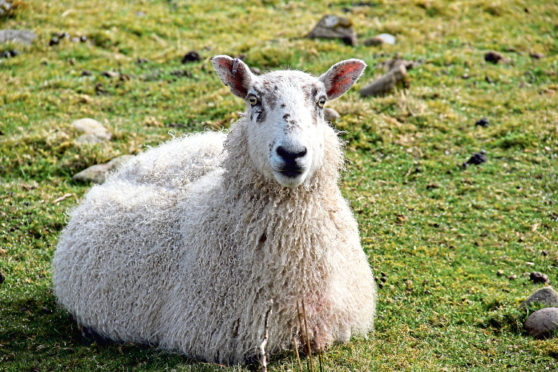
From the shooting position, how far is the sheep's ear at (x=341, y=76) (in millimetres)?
5312

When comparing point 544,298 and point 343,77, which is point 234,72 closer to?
point 343,77

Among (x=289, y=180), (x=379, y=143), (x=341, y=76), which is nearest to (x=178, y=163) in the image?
(x=341, y=76)

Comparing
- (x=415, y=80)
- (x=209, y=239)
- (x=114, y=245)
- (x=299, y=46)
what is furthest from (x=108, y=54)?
(x=209, y=239)

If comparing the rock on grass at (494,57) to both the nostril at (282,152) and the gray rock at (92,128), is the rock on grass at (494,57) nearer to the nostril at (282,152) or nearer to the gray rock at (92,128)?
the gray rock at (92,128)

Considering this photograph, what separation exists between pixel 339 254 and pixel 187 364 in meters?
1.61

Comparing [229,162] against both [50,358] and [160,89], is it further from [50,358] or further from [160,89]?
[160,89]

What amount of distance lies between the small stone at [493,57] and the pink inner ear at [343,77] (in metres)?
8.76

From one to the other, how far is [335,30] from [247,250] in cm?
997

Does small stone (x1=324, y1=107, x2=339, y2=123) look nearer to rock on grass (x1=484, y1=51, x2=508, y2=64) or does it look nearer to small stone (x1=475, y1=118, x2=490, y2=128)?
small stone (x1=475, y1=118, x2=490, y2=128)

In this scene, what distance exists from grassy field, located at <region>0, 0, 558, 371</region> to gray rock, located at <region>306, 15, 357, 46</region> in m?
0.43

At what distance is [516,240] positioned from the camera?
7.43 meters

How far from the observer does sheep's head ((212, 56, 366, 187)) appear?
4.45m

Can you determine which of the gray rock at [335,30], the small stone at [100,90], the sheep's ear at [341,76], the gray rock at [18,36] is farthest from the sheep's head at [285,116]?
the gray rock at [18,36]

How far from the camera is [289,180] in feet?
14.7
